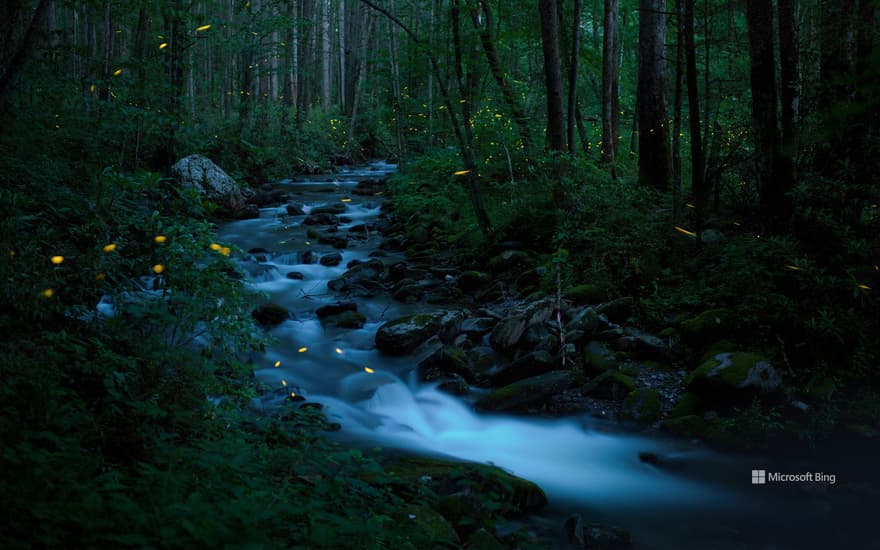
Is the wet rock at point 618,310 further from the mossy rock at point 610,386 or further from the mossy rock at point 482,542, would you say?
the mossy rock at point 482,542

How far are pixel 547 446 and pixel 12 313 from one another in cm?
497

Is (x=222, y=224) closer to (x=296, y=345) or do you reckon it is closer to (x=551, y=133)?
(x=296, y=345)

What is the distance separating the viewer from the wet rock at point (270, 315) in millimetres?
9711

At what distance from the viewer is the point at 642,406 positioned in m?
6.82

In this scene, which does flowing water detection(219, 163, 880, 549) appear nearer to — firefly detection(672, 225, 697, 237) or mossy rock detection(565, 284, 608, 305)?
mossy rock detection(565, 284, 608, 305)

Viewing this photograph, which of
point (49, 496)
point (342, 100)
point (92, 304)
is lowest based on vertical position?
point (49, 496)

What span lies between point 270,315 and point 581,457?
5416mm

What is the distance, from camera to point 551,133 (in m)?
11.4

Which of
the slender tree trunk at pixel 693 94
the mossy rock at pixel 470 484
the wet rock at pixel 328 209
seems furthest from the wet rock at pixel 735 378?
the wet rock at pixel 328 209

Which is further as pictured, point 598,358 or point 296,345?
point 296,345

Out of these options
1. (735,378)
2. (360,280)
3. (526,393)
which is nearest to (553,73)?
(360,280)

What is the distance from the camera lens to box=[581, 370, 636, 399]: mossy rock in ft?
23.4

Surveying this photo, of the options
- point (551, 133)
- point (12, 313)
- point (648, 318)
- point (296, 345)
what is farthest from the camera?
point (551, 133)

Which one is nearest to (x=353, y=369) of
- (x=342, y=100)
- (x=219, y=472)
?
(x=219, y=472)
